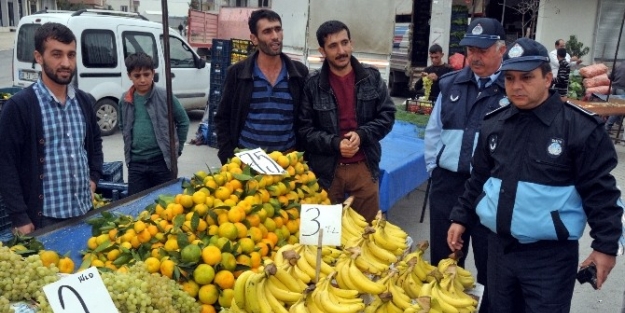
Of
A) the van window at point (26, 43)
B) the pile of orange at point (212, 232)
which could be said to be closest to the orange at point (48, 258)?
the pile of orange at point (212, 232)

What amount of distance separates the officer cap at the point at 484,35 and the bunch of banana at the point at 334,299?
173cm

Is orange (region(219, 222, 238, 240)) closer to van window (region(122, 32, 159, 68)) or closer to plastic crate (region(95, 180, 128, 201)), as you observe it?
plastic crate (region(95, 180, 128, 201))

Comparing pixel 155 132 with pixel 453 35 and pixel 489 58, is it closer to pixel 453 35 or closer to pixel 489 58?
pixel 489 58

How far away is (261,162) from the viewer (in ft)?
10.2

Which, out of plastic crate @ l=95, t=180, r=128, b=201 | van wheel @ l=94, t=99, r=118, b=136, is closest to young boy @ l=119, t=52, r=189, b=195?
plastic crate @ l=95, t=180, r=128, b=201

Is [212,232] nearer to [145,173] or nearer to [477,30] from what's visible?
[477,30]

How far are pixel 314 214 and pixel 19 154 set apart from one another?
172 cm

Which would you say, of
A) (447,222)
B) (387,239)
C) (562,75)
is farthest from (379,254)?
(562,75)

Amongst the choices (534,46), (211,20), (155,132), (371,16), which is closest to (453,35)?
(371,16)

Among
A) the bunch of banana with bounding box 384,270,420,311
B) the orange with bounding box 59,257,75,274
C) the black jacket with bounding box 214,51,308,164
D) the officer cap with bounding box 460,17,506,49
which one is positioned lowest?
the bunch of banana with bounding box 384,270,420,311

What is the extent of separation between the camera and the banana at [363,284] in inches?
95.7

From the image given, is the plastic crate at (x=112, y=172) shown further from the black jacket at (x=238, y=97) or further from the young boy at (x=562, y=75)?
the young boy at (x=562, y=75)

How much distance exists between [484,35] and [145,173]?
2934 mm

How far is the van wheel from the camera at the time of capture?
9705 millimetres
